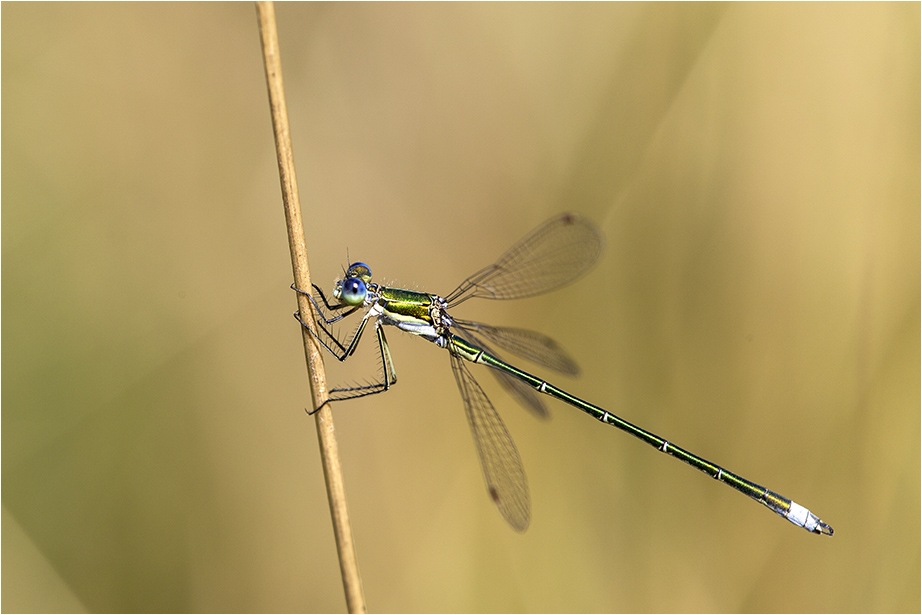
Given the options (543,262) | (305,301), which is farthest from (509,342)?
(305,301)

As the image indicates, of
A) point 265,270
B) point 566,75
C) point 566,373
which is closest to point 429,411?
point 566,373

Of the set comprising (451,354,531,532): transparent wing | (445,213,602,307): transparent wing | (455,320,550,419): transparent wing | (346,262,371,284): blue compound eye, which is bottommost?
(451,354,531,532): transparent wing

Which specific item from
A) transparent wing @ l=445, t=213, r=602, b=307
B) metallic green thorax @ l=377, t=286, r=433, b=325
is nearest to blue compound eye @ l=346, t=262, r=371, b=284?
metallic green thorax @ l=377, t=286, r=433, b=325

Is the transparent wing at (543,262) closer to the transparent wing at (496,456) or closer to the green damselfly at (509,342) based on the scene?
the green damselfly at (509,342)

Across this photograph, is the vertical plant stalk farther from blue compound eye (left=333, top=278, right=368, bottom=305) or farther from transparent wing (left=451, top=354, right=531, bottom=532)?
transparent wing (left=451, top=354, right=531, bottom=532)

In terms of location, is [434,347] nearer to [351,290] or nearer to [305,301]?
[351,290]

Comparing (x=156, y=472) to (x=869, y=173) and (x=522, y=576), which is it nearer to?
(x=522, y=576)
